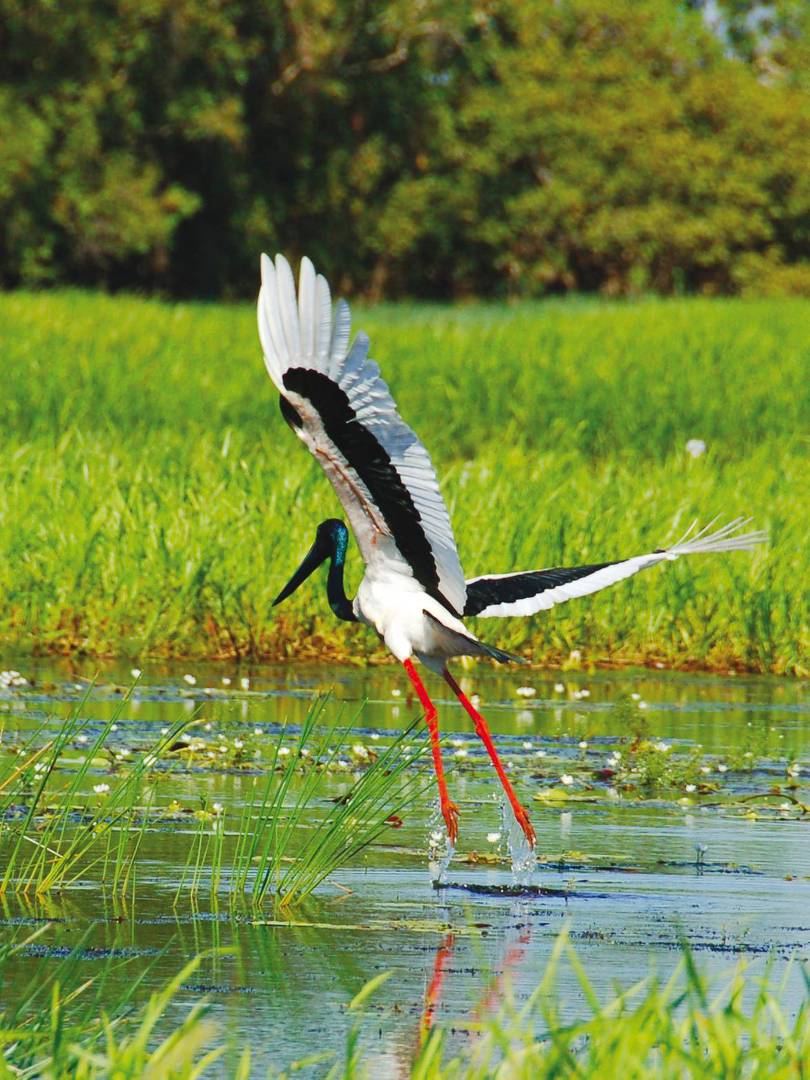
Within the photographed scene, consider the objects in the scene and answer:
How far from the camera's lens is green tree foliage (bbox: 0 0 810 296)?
151 feet

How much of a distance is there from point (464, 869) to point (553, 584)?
98 cm

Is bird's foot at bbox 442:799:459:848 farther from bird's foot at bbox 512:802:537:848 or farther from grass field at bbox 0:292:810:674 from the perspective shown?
grass field at bbox 0:292:810:674

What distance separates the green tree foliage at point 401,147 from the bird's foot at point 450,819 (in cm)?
3794

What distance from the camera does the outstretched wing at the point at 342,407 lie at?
Result: 17.3 ft

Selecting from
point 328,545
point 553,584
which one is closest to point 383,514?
point 553,584

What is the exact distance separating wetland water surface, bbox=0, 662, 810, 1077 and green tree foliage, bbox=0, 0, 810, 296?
35.3 metres

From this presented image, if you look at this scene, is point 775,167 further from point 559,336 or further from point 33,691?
point 33,691

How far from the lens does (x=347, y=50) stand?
49.8 m

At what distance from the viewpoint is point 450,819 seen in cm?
608

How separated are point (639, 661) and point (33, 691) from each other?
10.4 ft

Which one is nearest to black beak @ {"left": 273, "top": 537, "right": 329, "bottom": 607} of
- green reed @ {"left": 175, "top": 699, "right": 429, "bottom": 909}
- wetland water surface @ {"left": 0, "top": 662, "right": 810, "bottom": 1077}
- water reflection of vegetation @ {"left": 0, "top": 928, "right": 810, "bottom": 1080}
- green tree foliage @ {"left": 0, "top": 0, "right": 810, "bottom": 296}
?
wetland water surface @ {"left": 0, "top": 662, "right": 810, "bottom": 1077}

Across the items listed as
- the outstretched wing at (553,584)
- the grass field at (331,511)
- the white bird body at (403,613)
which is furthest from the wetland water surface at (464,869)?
the outstretched wing at (553,584)

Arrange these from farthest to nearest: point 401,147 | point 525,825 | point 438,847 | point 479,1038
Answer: point 401,147
point 438,847
point 525,825
point 479,1038

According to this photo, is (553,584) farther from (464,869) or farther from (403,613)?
(464,869)
